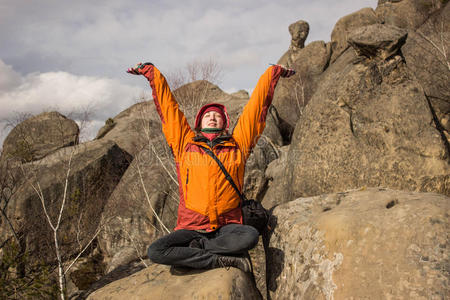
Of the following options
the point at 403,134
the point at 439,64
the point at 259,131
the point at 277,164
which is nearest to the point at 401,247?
the point at 259,131

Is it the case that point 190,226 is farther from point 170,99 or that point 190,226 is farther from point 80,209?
point 80,209

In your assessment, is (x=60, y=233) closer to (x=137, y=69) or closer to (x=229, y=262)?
(x=137, y=69)

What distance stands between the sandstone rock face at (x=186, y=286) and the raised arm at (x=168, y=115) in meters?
1.38

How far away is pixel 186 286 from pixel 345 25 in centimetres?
2469

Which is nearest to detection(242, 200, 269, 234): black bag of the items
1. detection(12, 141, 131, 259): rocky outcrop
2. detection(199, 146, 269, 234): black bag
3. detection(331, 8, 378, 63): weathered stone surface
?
detection(199, 146, 269, 234): black bag

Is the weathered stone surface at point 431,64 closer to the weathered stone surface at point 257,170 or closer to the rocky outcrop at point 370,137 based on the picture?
the weathered stone surface at point 257,170

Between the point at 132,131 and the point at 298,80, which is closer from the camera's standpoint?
the point at 132,131

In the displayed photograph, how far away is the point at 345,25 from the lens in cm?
2280

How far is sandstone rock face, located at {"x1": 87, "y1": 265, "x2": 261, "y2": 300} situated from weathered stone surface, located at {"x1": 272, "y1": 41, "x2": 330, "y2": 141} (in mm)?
14482

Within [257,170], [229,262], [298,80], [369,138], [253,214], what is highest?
[298,80]

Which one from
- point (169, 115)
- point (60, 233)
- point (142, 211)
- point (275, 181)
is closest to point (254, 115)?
point (169, 115)

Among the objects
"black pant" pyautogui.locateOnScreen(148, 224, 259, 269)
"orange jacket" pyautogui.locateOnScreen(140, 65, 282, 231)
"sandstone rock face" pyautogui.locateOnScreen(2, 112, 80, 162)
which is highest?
"sandstone rock face" pyautogui.locateOnScreen(2, 112, 80, 162)

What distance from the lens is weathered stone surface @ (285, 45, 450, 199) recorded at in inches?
220

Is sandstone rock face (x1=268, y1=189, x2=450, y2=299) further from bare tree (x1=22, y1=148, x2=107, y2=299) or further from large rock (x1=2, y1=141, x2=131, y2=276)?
large rock (x1=2, y1=141, x2=131, y2=276)
